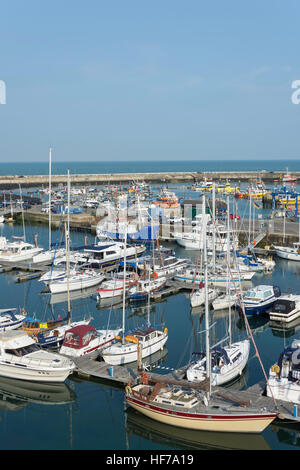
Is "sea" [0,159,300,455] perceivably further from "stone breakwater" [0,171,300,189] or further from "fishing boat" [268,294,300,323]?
A: "stone breakwater" [0,171,300,189]

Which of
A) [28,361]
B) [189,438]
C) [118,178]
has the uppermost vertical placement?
[118,178]

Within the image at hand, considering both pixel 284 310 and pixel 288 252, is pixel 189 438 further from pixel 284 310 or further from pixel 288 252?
pixel 288 252

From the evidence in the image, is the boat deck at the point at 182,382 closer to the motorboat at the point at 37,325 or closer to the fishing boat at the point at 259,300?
the motorboat at the point at 37,325

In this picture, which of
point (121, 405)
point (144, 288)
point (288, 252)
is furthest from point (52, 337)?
point (288, 252)

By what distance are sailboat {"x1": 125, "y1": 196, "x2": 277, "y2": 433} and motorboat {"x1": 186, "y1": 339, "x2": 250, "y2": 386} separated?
1.01 metres

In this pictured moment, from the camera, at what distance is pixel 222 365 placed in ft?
61.5

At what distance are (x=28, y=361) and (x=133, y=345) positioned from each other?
4515 mm

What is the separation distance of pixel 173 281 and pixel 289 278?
→ 8787mm

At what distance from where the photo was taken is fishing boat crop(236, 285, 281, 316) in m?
26.4

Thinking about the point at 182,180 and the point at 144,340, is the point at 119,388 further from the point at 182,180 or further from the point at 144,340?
the point at 182,180

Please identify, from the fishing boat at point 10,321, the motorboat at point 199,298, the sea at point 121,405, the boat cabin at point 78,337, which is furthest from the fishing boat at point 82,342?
the motorboat at point 199,298

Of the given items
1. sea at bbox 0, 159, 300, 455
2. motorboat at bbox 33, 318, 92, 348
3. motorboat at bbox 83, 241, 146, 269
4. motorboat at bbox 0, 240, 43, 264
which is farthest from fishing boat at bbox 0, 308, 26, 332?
motorboat at bbox 0, 240, 43, 264

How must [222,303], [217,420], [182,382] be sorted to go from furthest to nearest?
[222,303] < [182,382] < [217,420]

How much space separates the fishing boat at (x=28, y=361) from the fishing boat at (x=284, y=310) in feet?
38.7
